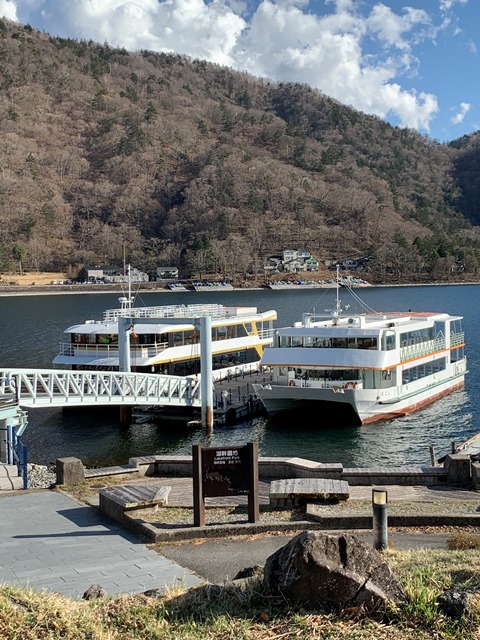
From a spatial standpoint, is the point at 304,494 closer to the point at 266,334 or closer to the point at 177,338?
the point at 177,338

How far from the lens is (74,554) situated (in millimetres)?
10172

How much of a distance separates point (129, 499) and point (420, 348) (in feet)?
99.1

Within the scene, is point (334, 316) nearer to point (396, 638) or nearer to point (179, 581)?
point (179, 581)

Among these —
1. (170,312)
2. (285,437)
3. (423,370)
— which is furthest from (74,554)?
(423,370)

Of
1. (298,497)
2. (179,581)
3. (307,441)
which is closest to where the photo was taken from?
(179,581)

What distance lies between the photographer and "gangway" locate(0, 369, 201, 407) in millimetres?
27439

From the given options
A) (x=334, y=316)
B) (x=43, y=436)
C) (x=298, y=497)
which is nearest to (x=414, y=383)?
(x=334, y=316)

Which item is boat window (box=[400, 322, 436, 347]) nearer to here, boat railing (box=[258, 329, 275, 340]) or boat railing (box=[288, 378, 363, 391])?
boat railing (box=[288, 378, 363, 391])

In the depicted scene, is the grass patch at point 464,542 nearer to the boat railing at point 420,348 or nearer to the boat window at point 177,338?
the boat railing at point 420,348

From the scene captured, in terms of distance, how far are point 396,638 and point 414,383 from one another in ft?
109

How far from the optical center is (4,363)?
180 feet

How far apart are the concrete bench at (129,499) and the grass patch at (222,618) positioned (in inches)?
A: 178

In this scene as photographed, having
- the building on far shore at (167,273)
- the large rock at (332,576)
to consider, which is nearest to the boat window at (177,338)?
the large rock at (332,576)

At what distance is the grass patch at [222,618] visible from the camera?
612 cm
